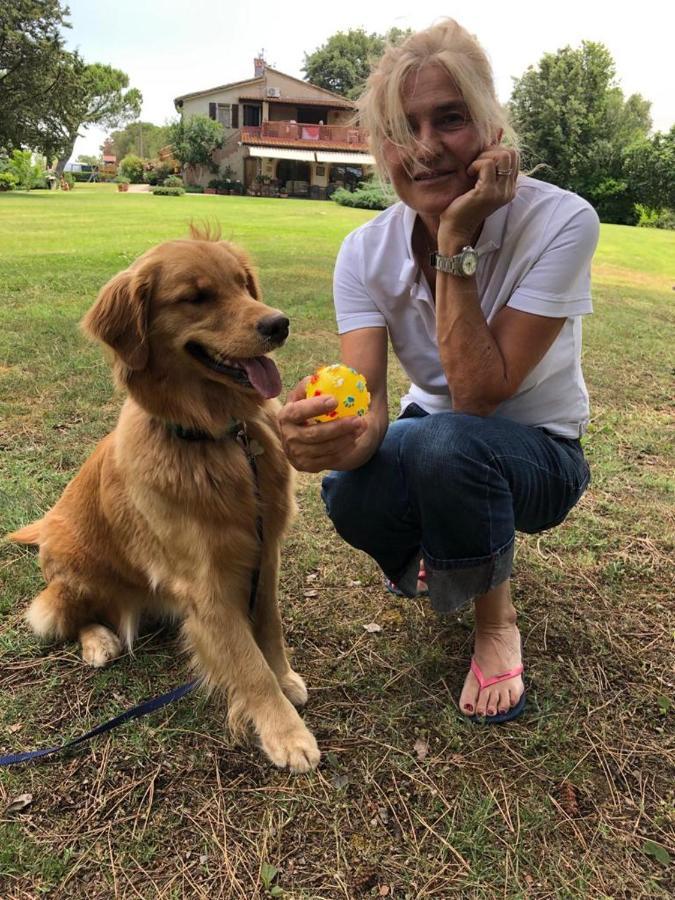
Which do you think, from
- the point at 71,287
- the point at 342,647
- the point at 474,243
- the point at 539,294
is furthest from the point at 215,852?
the point at 71,287

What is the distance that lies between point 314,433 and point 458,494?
1.64 ft

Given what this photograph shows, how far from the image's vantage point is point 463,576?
2.05 metres

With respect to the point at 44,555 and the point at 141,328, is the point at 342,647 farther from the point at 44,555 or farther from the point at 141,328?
the point at 141,328

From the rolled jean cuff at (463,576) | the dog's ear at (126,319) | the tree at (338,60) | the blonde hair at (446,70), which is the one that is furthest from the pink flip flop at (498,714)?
the tree at (338,60)

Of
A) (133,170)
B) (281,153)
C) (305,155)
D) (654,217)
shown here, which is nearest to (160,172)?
(133,170)

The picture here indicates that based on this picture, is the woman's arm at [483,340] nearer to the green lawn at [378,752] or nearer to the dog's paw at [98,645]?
the green lawn at [378,752]

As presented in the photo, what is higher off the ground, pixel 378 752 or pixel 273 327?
pixel 273 327

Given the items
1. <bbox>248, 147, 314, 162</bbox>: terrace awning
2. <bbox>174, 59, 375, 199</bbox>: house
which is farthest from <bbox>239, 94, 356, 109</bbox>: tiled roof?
<bbox>248, 147, 314, 162</bbox>: terrace awning

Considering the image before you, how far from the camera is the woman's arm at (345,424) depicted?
1.84 metres

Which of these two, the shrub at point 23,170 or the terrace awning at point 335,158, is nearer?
the shrub at point 23,170

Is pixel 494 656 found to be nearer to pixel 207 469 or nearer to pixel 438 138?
pixel 207 469

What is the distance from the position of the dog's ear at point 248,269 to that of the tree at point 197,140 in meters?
43.7

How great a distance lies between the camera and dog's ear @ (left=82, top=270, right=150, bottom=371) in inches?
80.4

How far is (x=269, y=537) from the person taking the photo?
226 cm
